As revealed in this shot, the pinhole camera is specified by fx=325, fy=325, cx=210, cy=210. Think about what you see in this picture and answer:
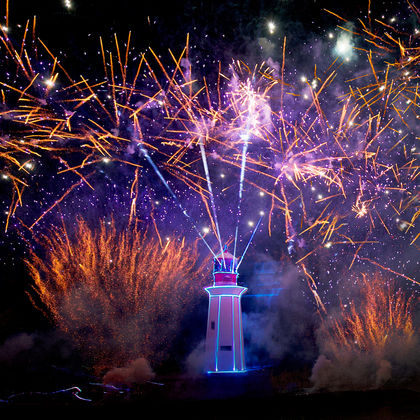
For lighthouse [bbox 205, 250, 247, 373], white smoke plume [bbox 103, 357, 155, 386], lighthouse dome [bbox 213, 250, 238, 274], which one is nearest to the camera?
lighthouse [bbox 205, 250, 247, 373]

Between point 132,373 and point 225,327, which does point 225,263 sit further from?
point 132,373

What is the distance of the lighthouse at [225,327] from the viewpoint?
10.6 meters

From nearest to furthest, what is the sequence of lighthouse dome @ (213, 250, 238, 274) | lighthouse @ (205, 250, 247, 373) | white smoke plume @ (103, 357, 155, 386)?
lighthouse @ (205, 250, 247, 373) → lighthouse dome @ (213, 250, 238, 274) → white smoke plume @ (103, 357, 155, 386)

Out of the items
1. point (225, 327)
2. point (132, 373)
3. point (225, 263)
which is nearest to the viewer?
point (225, 327)

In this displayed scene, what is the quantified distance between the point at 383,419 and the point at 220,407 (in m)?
3.30

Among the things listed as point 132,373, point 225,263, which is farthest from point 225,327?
point 132,373

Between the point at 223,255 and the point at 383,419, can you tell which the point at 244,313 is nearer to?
the point at 223,255

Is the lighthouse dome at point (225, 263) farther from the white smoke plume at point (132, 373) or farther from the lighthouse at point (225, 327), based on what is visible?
the white smoke plume at point (132, 373)

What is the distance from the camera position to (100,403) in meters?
7.51

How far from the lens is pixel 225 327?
1078 cm

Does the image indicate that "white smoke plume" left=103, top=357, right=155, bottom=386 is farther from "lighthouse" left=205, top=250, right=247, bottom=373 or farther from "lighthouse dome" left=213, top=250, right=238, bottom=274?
"lighthouse dome" left=213, top=250, right=238, bottom=274

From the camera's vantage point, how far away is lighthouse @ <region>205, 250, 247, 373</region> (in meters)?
10.6

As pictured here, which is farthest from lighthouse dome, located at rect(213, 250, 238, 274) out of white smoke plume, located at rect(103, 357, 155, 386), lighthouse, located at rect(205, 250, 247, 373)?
white smoke plume, located at rect(103, 357, 155, 386)

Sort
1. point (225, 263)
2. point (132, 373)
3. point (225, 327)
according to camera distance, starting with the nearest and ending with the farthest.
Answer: point (225, 327)
point (225, 263)
point (132, 373)
